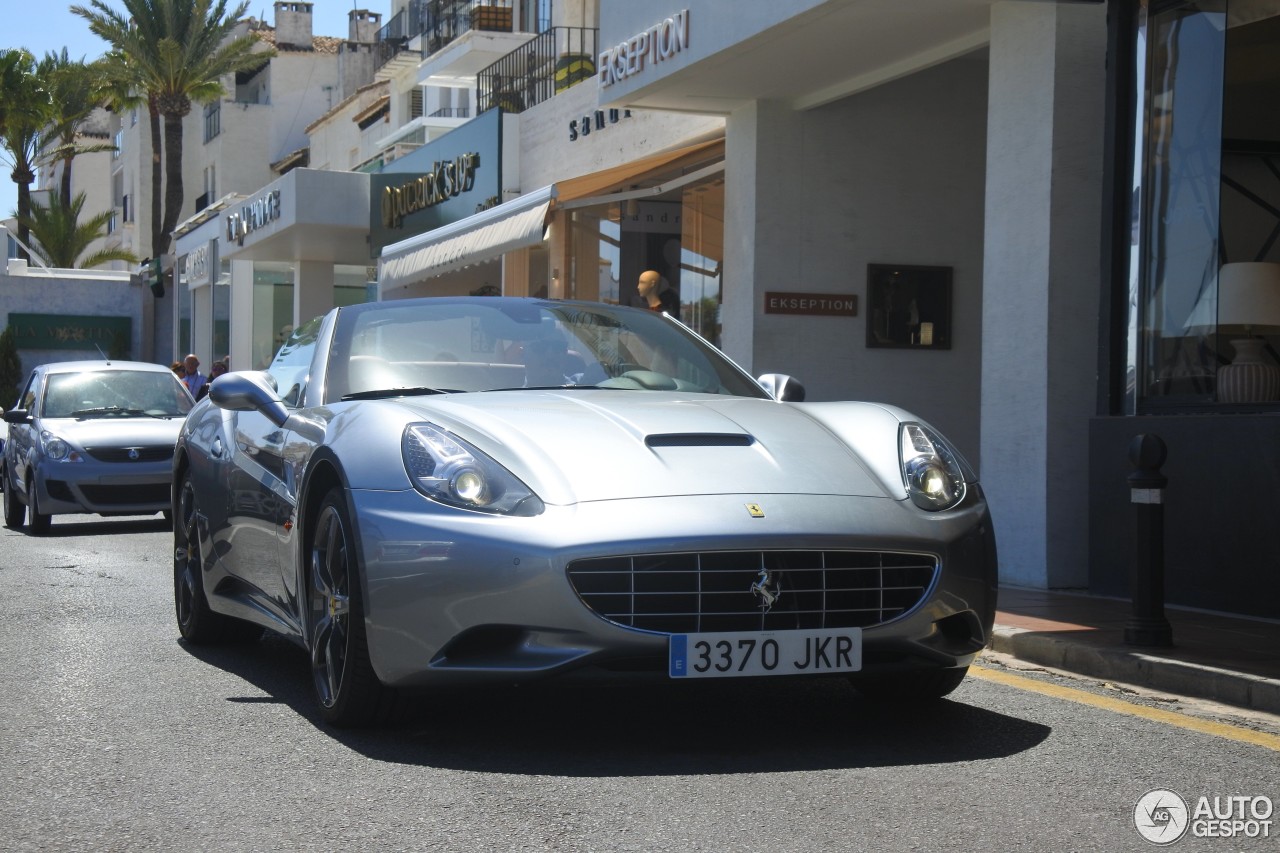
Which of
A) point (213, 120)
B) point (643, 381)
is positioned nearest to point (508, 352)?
point (643, 381)

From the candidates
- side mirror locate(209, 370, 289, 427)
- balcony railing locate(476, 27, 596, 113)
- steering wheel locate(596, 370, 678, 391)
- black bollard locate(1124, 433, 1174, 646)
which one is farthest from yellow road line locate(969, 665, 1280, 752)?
balcony railing locate(476, 27, 596, 113)

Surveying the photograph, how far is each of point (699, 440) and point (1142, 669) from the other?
230 centimetres

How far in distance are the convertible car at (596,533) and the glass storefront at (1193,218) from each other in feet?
13.0

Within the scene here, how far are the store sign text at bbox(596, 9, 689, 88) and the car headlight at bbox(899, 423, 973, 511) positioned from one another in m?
8.00

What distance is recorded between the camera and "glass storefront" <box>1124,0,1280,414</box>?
29.4 ft

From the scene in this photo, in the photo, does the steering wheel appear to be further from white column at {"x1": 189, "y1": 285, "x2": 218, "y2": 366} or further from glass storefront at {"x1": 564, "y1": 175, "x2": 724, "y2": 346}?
white column at {"x1": 189, "y1": 285, "x2": 218, "y2": 366}

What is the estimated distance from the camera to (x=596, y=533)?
4570mm

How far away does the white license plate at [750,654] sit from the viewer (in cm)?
458

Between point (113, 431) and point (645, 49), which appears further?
point (113, 431)

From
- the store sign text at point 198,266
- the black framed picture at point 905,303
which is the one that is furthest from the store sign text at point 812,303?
the store sign text at point 198,266

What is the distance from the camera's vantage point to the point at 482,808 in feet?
13.7

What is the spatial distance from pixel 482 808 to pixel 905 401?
1039 centimetres

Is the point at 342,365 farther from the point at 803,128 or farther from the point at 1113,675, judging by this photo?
the point at 803,128

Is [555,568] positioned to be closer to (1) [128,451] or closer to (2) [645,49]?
(2) [645,49]
